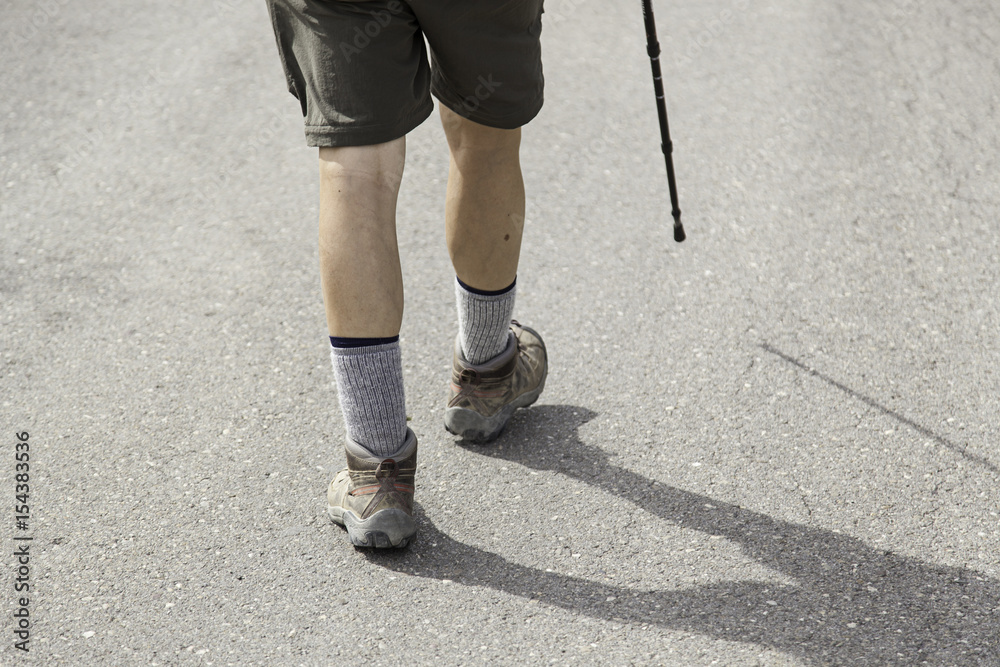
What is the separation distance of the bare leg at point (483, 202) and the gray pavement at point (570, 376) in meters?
0.50

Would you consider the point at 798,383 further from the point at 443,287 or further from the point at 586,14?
the point at 586,14

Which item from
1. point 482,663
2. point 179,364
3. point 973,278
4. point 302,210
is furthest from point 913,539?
point 302,210

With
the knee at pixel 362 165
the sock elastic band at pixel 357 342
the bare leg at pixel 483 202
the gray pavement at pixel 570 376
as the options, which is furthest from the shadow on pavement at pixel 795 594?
the knee at pixel 362 165

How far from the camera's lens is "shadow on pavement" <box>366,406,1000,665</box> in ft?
6.80

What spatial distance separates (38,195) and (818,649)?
3.40m

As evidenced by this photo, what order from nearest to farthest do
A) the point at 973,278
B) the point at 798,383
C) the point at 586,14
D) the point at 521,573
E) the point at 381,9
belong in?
the point at 381,9
the point at 521,573
the point at 798,383
the point at 973,278
the point at 586,14

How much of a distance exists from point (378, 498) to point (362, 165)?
0.76 metres

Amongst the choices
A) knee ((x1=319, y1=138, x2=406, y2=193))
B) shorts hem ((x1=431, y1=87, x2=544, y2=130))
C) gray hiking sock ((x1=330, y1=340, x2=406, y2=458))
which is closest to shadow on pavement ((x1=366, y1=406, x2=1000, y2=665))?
gray hiking sock ((x1=330, y1=340, x2=406, y2=458))

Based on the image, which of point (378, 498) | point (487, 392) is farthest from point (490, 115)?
point (378, 498)

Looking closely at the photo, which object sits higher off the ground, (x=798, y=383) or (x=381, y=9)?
(x=381, y=9)

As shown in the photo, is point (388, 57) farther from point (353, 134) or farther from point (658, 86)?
point (658, 86)

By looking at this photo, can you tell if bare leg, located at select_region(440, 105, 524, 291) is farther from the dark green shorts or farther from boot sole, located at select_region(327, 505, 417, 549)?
boot sole, located at select_region(327, 505, 417, 549)

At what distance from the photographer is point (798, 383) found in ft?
9.71

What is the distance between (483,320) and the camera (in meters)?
2.66
